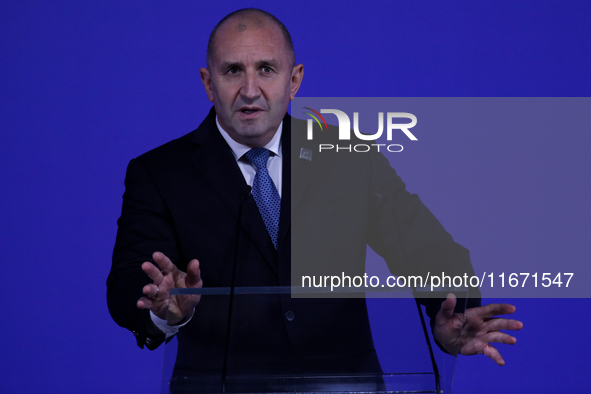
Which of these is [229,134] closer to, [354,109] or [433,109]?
[354,109]

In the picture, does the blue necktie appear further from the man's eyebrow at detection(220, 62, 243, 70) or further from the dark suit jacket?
the man's eyebrow at detection(220, 62, 243, 70)

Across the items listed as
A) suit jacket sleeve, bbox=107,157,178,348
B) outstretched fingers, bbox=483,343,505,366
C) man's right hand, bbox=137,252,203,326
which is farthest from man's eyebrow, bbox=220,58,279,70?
outstretched fingers, bbox=483,343,505,366

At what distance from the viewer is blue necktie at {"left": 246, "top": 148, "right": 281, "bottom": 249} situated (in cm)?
154

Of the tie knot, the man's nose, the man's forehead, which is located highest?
the man's forehead

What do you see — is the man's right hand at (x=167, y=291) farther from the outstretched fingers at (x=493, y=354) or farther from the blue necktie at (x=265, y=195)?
the outstretched fingers at (x=493, y=354)

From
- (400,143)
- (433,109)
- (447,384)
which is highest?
(433,109)

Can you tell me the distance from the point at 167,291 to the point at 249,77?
0.70m

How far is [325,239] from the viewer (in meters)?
1.62

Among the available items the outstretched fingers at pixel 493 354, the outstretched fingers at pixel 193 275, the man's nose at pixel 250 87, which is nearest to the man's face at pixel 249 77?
the man's nose at pixel 250 87

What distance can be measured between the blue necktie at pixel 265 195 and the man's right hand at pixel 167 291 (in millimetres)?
416

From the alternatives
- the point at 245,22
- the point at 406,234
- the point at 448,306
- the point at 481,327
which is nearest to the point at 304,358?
the point at 448,306

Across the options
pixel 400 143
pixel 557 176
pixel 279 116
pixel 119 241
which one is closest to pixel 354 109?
pixel 400 143

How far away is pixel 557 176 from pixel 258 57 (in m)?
1.61

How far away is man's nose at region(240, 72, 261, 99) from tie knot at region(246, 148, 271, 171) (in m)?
0.15
